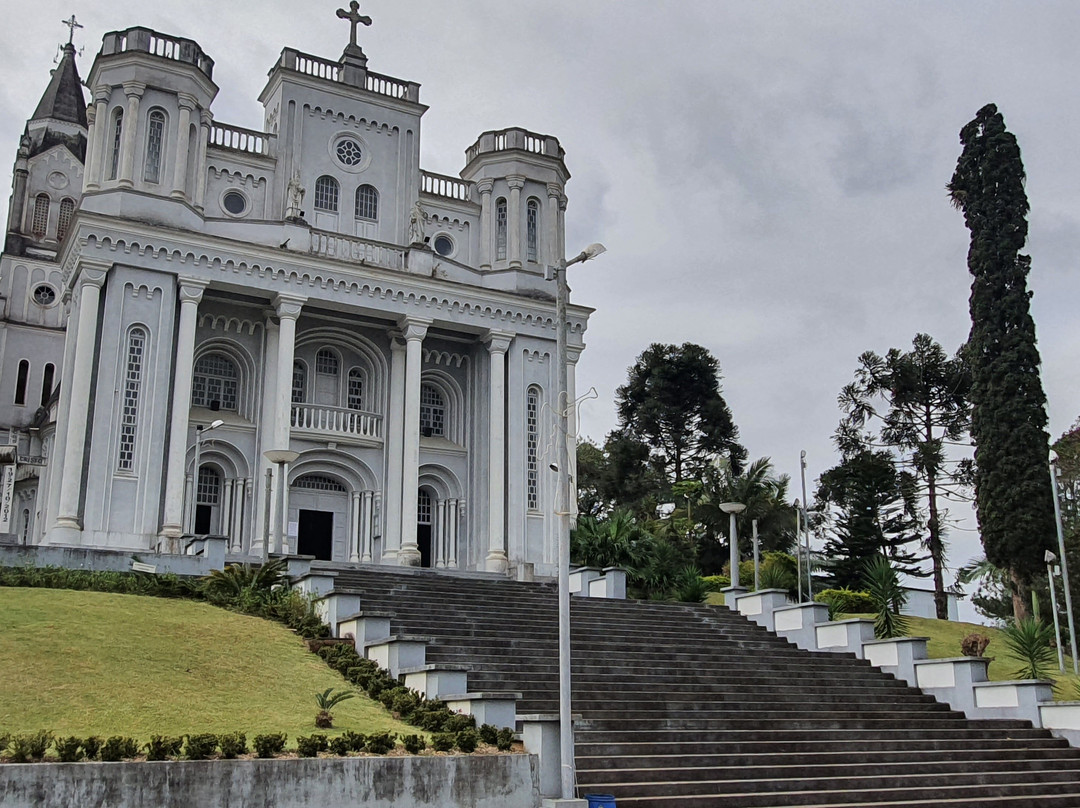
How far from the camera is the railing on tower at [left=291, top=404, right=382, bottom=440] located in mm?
33125

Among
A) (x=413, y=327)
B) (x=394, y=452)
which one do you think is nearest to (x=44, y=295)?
(x=413, y=327)

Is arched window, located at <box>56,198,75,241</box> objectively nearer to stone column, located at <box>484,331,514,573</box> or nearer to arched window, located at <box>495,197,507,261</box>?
arched window, located at <box>495,197,507,261</box>

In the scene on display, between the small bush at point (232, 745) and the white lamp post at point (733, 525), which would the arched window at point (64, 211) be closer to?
the white lamp post at point (733, 525)

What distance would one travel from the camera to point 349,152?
36562 millimetres

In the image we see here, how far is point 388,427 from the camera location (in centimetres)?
3412

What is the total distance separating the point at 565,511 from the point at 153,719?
5.73 metres

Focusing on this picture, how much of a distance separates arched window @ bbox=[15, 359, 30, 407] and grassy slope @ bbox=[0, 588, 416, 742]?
98.3 ft

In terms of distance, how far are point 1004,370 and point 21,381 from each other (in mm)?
38097

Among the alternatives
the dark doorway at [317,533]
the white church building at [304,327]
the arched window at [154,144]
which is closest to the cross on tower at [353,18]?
the white church building at [304,327]

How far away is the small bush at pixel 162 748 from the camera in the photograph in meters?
12.4

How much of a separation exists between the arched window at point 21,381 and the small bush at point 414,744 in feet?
127

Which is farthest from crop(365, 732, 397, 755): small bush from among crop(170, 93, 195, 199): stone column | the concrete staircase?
crop(170, 93, 195, 199): stone column

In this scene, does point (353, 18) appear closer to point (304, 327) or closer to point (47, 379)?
point (304, 327)

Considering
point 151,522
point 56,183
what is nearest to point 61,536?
point 151,522
